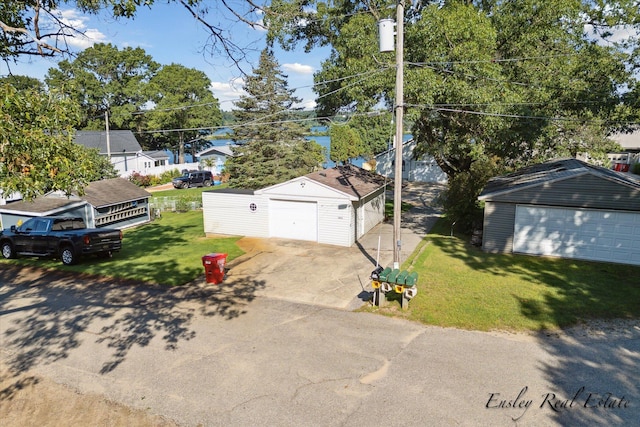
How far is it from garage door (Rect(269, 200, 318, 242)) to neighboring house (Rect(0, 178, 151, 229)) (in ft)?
28.7

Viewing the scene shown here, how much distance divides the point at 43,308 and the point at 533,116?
19.0m

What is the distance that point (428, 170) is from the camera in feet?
130

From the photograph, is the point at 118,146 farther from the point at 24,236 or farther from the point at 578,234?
the point at 578,234

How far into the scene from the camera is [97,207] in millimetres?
21953

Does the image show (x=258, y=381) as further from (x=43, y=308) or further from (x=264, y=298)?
(x=43, y=308)

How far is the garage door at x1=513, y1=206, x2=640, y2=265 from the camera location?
14625 mm

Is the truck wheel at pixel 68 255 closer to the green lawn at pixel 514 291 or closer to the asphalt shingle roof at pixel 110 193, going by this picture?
the asphalt shingle roof at pixel 110 193

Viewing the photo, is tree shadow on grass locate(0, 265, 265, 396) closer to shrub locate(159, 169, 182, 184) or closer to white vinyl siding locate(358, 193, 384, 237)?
white vinyl siding locate(358, 193, 384, 237)

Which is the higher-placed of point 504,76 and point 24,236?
point 504,76

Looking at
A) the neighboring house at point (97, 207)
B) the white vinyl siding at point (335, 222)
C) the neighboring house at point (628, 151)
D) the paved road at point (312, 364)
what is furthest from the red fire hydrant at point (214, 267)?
the neighboring house at point (628, 151)

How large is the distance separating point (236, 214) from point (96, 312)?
9867 mm

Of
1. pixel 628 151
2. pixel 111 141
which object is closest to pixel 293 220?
pixel 111 141

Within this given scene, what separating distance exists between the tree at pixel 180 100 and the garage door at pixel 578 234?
4491cm

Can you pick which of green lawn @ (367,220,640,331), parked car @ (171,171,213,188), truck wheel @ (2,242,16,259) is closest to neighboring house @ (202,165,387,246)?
green lawn @ (367,220,640,331)
